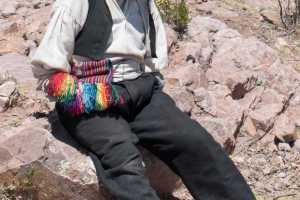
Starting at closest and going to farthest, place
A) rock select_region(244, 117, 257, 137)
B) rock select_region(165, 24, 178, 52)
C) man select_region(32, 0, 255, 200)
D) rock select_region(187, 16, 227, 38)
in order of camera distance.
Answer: man select_region(32, 0, 255, 200)
rock select_region(244, 117, 257, 137)
rock select_region(165, 24, 178, 52)
rock select_region(187, 16, 227, 38)

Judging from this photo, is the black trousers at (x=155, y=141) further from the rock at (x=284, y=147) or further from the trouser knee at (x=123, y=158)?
the rock at (x=284, y=147)

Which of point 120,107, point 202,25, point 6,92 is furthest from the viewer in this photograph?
point 202,25

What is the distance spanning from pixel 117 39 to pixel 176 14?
2.22 meters

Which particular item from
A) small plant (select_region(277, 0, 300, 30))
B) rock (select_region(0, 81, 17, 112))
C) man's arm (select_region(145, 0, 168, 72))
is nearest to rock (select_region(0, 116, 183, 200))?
rock (select_region(0, 81, 17, 112))

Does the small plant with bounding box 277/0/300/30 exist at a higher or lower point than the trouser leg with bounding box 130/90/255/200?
lower

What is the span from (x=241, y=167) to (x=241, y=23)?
2.35m

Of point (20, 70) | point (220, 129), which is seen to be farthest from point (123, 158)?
point (20, 70)

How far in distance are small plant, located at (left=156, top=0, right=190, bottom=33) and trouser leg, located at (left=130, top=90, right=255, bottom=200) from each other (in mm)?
2179

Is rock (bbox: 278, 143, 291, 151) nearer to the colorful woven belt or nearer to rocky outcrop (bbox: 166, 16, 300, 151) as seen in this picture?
rocky outcrop (bbox: 166, 16, 300, 151)

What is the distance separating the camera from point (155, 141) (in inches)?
148

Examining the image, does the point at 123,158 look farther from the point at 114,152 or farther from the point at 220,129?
the point at 220,129

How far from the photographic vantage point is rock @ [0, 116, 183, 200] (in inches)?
143

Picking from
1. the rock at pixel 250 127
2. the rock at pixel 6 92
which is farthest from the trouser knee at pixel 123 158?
the rock at pixel 250 127

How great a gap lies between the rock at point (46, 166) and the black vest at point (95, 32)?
0.52m
